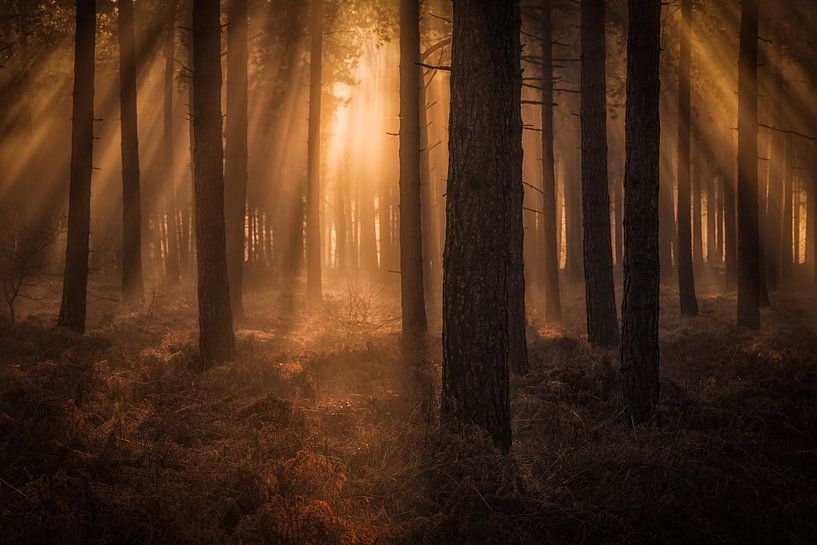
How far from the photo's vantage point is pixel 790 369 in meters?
8.89

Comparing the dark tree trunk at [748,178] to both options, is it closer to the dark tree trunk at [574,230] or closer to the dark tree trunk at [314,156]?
the dark tree trunk at [314,156]

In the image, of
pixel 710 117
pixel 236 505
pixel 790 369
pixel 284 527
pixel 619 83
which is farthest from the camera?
pixel 710 117

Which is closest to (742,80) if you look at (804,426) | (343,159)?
(804,426)

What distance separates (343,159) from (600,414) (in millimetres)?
35620

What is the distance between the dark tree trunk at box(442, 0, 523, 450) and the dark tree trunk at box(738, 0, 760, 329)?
36.8 feet

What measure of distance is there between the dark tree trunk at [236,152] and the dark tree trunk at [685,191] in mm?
12224

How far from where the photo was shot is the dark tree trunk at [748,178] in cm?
1364

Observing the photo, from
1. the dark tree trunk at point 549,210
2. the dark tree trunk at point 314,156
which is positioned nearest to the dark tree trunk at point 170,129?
the dark tree trunk at point 314,156

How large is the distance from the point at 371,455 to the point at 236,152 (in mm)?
11937

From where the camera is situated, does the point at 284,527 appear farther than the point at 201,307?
No

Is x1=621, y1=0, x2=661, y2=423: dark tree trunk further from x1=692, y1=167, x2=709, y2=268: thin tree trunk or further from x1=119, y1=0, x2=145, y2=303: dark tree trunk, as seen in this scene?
x1=692, y1=167, x2=709, y2=268: thin tree trunk

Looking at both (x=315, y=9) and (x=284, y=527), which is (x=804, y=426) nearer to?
(x=284, y=527)

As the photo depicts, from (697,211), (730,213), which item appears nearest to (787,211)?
(697,211)

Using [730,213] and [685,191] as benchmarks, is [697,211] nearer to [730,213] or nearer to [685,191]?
[730,213]
